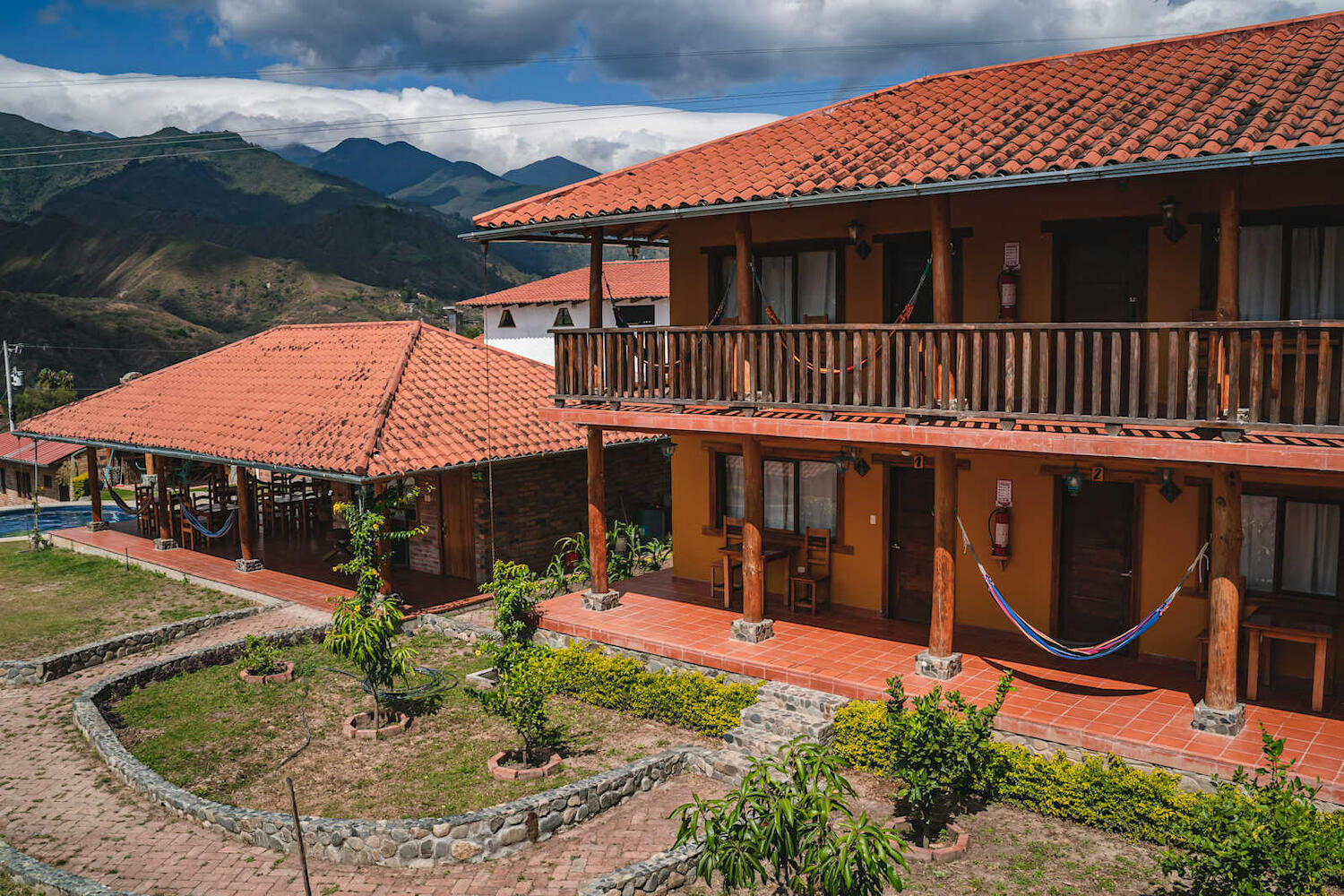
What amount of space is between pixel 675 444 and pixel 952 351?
5488 mm

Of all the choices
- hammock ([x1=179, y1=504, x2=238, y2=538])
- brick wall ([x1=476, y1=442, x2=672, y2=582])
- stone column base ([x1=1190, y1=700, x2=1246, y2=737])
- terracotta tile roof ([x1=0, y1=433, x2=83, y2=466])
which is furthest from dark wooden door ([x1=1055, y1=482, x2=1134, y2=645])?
terracotta tile roof ([x1=0, y1=433, x2=83, y2=466])

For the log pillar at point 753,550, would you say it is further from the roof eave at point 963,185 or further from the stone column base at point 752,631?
the roof eave at point 963,185

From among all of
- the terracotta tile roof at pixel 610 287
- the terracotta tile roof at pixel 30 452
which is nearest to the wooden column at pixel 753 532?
the terracotta tile roof at pixel 610 287

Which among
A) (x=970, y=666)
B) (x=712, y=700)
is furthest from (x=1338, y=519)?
(x=712, y=700)

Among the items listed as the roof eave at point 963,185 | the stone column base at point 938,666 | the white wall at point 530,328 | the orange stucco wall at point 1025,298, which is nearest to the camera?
the roof eave at point 963,185

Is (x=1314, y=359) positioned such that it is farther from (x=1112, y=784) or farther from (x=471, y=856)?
(x=471, y=856)

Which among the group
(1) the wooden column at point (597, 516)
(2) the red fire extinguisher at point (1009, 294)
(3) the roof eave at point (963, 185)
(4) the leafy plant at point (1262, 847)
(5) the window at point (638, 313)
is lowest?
(4) the leafy plant at point (1262, 847)

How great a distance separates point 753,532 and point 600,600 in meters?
3.01

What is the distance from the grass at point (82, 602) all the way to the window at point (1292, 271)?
54.2ft

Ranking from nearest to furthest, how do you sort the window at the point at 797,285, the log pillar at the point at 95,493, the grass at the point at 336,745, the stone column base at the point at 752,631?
1. the grass at the point at 336,745
2. the stone column base at the point at 752,631
3. the window at the point at 797,285
4. the log pillar at the point at 95,493

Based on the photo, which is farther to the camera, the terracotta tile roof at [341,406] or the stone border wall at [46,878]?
the terracotta tile roof at [341,406]

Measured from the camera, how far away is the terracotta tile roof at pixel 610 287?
3391 centimetres

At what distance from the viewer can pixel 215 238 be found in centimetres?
10675

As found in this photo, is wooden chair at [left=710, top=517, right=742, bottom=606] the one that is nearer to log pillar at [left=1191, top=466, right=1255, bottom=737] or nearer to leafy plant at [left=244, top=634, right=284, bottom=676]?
leafy plant at [left=244, top=634, right=284, bottom=676]
